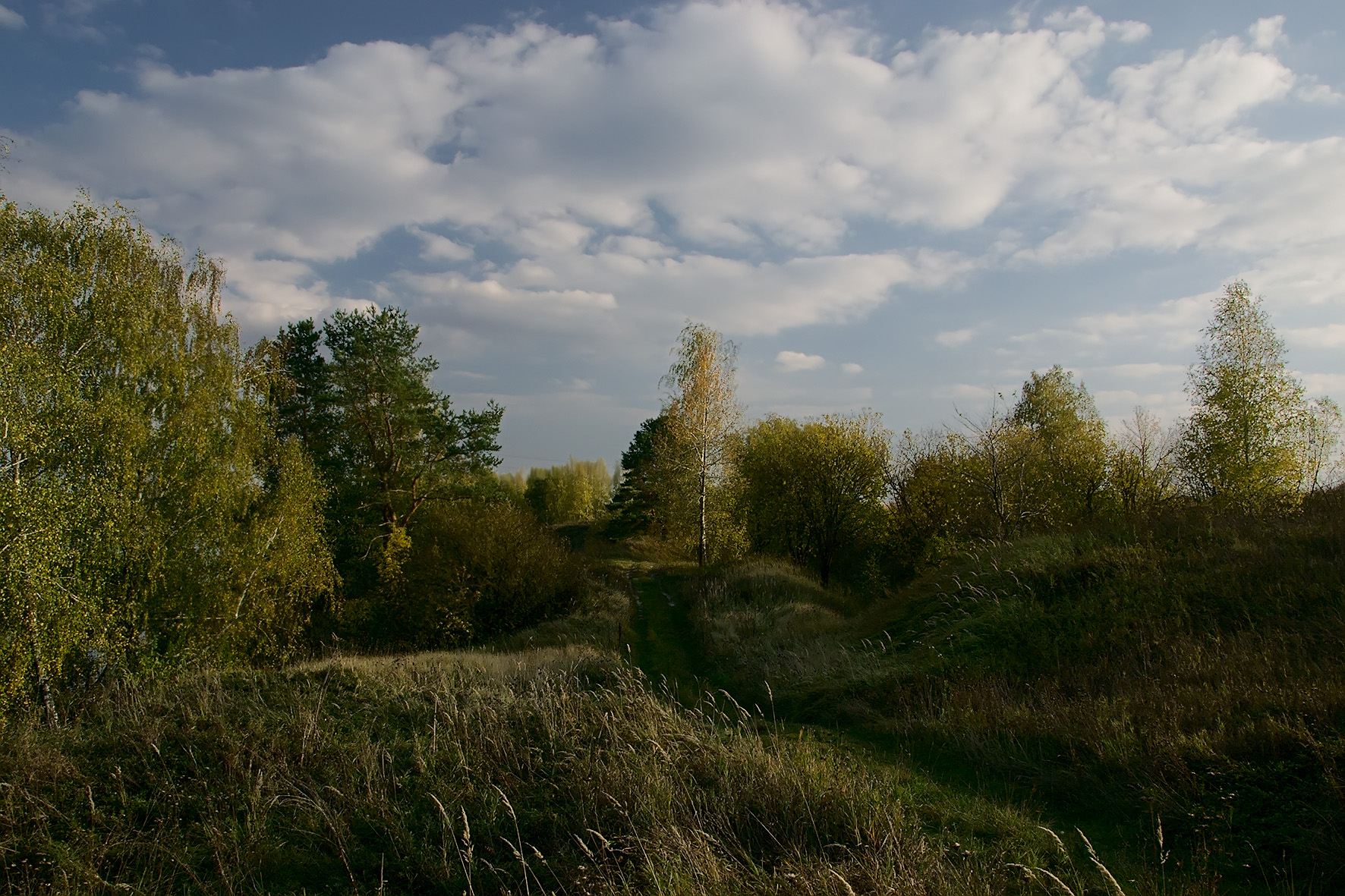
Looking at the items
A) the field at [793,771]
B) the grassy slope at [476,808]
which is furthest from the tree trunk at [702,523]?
the grassy slope at [476,808]

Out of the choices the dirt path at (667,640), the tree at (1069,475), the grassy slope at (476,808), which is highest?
the tree at (1069,475)

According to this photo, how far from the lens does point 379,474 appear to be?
3106 cm

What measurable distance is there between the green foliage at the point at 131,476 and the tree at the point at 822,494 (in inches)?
716

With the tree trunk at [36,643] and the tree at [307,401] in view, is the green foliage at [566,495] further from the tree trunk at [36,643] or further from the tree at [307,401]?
the tree trunk at [36,643]

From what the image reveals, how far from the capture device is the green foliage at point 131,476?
1236 centimetres

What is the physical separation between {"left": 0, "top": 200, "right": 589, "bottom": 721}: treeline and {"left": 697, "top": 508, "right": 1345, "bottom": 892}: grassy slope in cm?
1309

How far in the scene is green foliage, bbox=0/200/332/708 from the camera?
12.4 m

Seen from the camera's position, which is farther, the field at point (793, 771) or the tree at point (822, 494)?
the tree at point (822, 494)

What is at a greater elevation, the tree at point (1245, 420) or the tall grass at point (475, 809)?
the tree at point (1245, 420)

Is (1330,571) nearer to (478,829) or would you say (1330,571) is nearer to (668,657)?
(478,829)

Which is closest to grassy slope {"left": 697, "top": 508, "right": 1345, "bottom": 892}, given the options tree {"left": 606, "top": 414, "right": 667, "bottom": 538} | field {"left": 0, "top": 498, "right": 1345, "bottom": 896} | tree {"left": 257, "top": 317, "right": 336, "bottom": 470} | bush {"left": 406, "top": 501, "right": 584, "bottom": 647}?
field {"left": 0, "top": 498, "right": 1345, "bottom": 896}

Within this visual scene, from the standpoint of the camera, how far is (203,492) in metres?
18.6

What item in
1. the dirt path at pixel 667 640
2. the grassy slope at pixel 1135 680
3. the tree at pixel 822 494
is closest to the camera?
the grassy slope at pixel 1135 680

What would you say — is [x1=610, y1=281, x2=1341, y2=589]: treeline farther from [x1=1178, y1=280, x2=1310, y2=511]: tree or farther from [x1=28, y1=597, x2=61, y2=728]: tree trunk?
[x1=28, y1=597, x2=61, y2=728]: tree trunk
